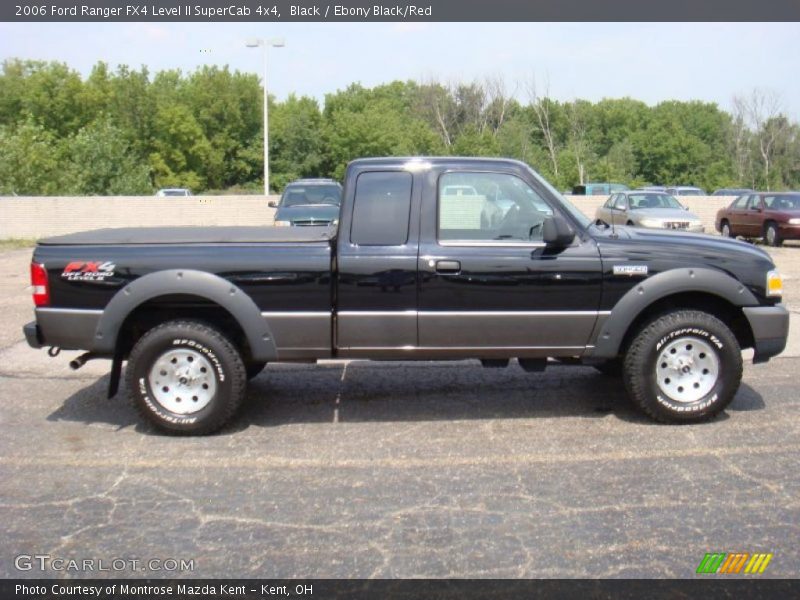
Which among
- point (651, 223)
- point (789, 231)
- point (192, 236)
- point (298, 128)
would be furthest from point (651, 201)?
point (298, 128)

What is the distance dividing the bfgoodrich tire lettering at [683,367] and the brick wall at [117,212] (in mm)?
24053

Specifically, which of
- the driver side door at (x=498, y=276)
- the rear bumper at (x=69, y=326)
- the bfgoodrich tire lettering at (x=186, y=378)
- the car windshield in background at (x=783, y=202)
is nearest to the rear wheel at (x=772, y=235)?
the car windshield in background at (x=783, y=202)

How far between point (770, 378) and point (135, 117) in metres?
64.6

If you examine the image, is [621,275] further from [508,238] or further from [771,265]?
[771,265]

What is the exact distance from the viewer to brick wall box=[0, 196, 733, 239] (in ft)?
91.0

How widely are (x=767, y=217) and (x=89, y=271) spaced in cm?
1971

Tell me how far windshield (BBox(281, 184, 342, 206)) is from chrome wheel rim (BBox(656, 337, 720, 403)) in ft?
40.0

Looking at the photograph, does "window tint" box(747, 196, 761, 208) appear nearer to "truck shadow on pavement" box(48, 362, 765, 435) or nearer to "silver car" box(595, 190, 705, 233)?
"silver car" box(595, 190, 705, 233)

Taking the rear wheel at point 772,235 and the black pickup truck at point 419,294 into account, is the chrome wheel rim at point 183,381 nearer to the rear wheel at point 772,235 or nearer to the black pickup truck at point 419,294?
the black pickup truck at point 419,294

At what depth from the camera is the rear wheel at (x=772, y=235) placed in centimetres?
2055

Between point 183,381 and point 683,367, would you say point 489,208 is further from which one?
point 183,381
